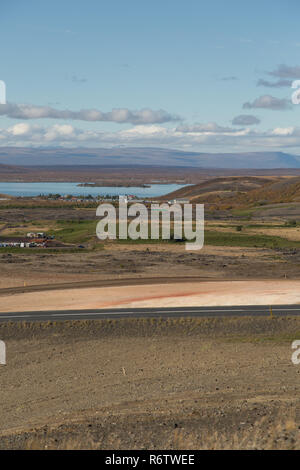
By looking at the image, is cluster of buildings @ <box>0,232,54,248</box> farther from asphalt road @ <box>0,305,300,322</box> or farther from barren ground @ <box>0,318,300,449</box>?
barren ground @ <box>0,318,300,449</box>

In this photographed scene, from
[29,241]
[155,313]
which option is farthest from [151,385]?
[29,241]

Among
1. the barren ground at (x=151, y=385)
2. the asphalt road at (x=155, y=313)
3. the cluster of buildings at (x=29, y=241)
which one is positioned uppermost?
the cluster of buildings at (x=29, y=241)

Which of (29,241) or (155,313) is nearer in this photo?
(155,313)

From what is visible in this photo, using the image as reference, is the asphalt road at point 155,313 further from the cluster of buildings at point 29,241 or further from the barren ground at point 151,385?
the cluster of buildings at point 29,241

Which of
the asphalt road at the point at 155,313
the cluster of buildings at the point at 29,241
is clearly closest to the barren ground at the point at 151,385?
the asphalt road at the point at 155,313

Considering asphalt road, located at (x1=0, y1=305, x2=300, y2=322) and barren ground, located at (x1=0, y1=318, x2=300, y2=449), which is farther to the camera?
asphalt road, located at (x1=0, y1=305, x2=300, y2=322)

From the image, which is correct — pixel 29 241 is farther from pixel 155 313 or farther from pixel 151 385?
pixel 151 385

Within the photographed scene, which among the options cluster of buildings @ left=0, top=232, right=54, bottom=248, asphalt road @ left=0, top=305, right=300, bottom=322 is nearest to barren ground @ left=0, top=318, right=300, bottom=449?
asphalt road @ left=0, top=305, right=300, bottom=322
